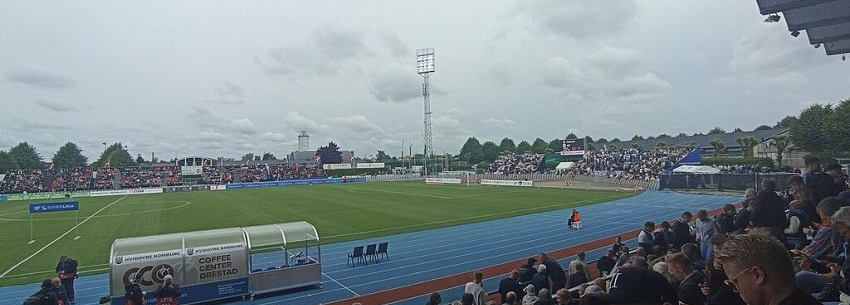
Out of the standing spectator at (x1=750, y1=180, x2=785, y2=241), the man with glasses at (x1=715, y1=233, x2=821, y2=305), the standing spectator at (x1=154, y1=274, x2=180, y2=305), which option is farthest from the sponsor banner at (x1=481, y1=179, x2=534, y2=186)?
the man with glasses at (x1=715, y1=233, x2=821, y2=305)

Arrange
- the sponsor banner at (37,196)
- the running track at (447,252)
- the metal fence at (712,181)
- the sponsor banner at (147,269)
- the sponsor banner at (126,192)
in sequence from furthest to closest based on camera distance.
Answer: the sponsor banner at (126,192), the sponsor banner at (37,196), the metal fence at (712,181), the running track at (447,252), the sponsor banner at (147,269)

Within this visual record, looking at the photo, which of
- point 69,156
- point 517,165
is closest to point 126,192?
point 517,165

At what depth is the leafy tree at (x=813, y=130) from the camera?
50.2 metres

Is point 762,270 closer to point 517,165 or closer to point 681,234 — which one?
point 681,234

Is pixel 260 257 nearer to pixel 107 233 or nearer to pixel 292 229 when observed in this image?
pixel 292 229

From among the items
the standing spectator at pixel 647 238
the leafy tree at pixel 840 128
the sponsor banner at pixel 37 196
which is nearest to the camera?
the standing spectator at pixel 647 238

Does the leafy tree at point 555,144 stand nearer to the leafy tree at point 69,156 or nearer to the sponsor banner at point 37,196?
the sponsor banner at point 37,196

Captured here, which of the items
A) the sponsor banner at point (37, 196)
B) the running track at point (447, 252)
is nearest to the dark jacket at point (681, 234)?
the running track at point (447, 252)

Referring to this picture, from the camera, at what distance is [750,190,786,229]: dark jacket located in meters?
7.73

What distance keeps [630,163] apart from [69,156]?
14763 cm

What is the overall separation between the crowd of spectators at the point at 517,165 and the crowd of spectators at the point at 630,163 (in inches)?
348

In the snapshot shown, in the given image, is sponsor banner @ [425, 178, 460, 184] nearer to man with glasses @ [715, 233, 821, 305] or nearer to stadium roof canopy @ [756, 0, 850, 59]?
stadium roof canopy @ [756, 0, 850, 59]

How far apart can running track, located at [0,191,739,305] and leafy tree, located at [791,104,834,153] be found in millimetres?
29937

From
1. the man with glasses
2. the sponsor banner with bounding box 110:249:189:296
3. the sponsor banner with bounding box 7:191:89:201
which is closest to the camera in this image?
the man with glasses
